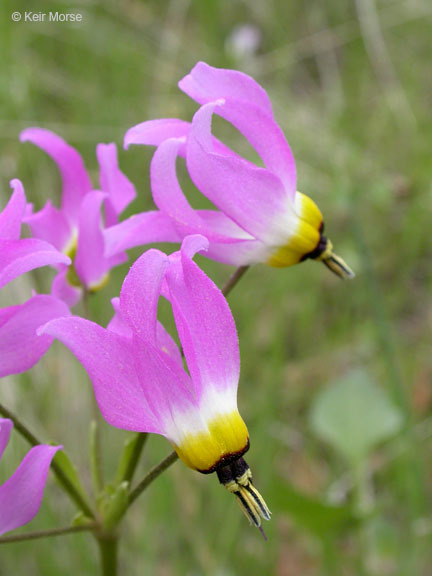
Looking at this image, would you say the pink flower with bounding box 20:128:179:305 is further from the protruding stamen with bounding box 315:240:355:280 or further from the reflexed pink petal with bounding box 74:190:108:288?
the protruding stamen with bounding box 315:240:355:280

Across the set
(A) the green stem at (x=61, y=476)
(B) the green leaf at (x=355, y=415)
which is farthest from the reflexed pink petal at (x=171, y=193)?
(B) the green leaf at (x=355, y=415)

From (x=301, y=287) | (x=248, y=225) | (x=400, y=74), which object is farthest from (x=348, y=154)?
(x=248, y=225)

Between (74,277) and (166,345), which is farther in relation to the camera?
(74,277)

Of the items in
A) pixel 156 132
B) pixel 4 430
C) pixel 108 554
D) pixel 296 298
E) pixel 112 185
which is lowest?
pixel 296 298

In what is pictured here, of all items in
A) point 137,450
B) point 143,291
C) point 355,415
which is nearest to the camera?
point 143,291

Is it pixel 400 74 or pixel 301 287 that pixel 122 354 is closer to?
pixel 301 287

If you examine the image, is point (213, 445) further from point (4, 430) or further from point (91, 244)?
point (91, 244)

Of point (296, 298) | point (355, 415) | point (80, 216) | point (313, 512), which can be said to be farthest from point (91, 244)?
point (296, 298)

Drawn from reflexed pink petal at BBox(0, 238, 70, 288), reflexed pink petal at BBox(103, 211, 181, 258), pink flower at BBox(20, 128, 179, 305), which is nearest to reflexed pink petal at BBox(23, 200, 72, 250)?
pink flower at BBox(20, 128, 179, 305)
